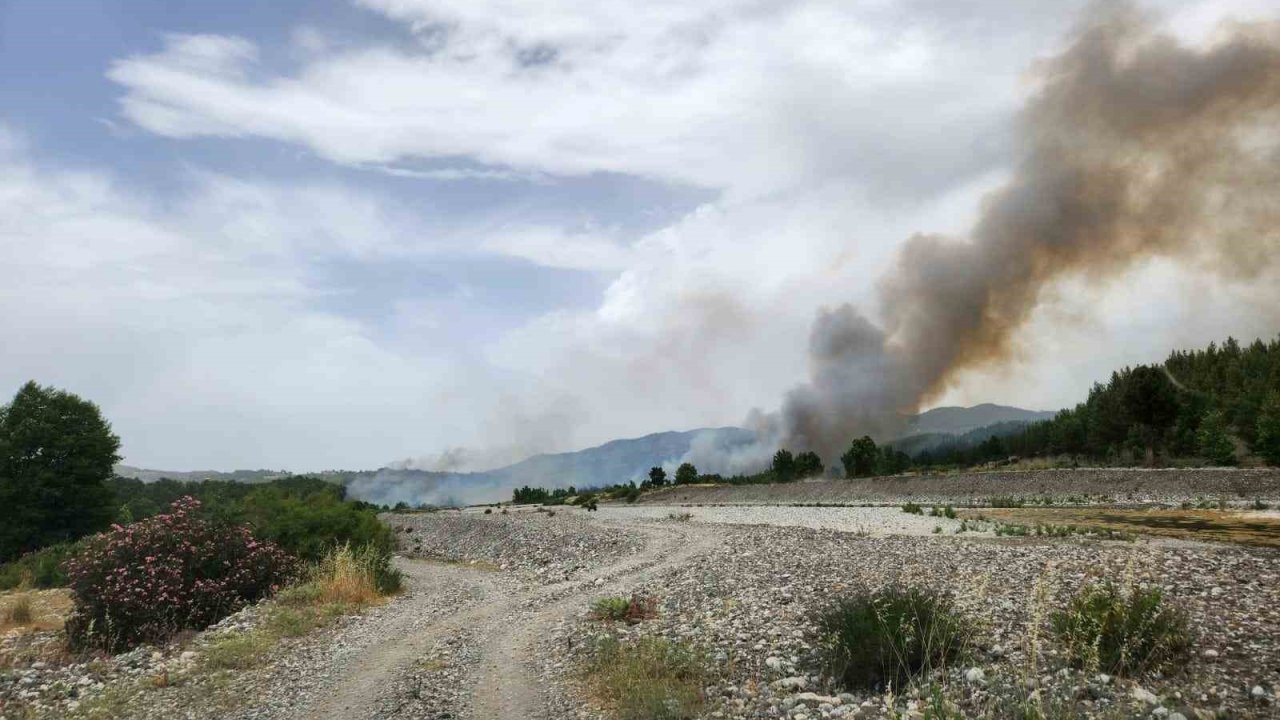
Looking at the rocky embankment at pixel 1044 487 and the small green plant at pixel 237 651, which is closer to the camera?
the small green plant at pixel 237 651

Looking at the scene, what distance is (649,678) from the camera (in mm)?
11617

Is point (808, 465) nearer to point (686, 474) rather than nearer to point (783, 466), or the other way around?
point (783, 466)

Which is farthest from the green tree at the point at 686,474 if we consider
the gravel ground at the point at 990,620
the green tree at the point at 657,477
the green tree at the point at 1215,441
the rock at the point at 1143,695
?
the rock at the point at 1143,695

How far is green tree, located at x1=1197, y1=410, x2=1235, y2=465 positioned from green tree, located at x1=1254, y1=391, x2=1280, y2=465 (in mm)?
1797

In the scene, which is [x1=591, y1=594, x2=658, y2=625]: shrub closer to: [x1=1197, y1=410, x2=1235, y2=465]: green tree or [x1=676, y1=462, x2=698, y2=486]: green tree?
[x1=1197, y1=410, x2=1235, y2=465]: green tree

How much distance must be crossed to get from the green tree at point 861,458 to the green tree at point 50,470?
223 ft

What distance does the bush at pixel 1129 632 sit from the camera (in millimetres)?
9508

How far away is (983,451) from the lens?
285ft

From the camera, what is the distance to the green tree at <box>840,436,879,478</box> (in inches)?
3118

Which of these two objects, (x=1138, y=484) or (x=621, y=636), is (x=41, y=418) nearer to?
(x=621, y=636)

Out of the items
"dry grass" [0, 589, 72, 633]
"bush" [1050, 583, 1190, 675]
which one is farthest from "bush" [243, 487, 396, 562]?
"bush" [1050, 583, 1190, 675]

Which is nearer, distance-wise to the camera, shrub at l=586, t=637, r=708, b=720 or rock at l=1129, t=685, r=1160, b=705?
rock at l=1129, t=685, r=1160, b=705

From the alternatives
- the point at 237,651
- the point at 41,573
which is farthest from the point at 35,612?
the point at 237,651

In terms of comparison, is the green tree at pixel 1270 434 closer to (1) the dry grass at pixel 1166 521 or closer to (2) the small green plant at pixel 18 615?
(1) the dry grass at pixel 1166 521
